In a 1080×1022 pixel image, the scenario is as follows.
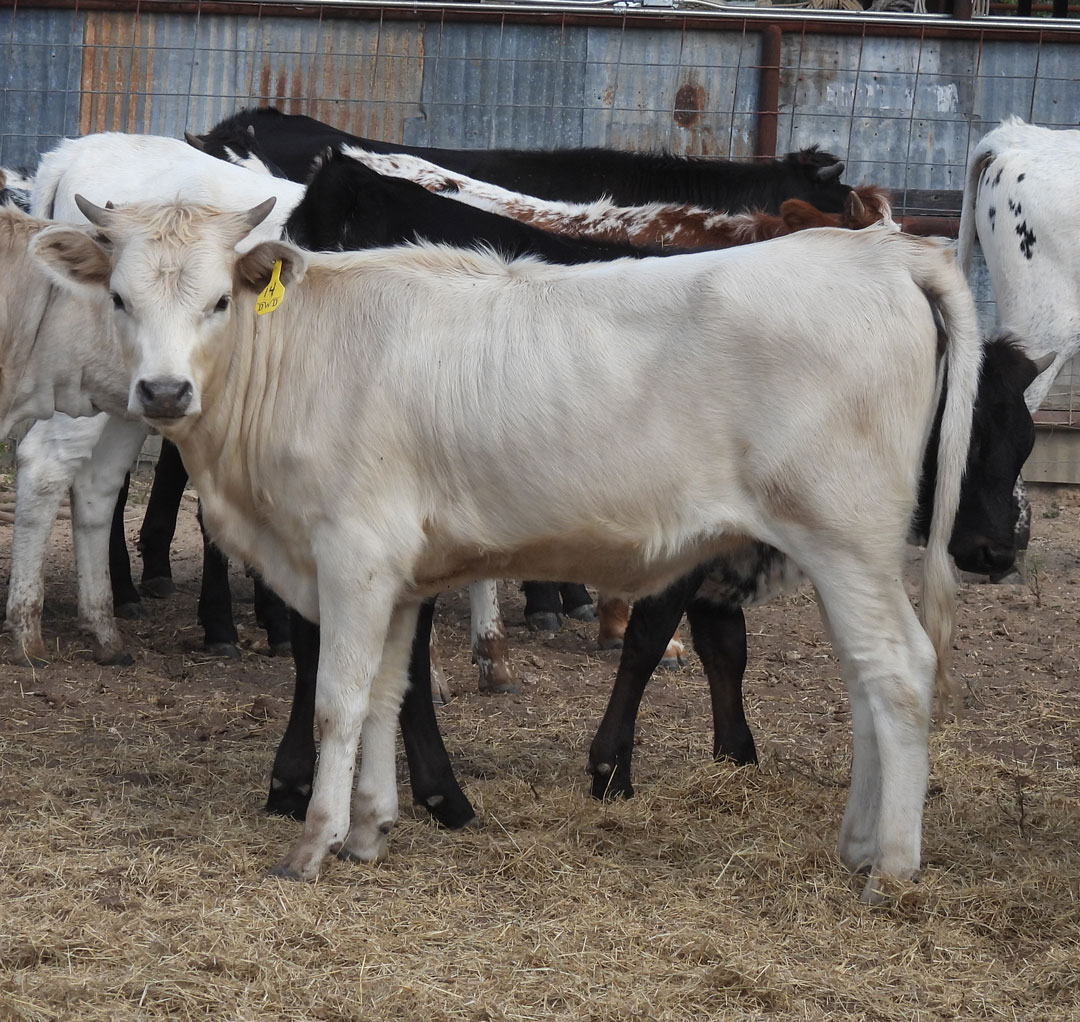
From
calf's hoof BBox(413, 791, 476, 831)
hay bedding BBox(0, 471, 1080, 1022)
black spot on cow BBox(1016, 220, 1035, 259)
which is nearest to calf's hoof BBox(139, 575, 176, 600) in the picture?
hay bedding BBox(0, 471, 1080, 1022)

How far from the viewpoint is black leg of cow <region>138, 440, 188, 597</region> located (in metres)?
7.67

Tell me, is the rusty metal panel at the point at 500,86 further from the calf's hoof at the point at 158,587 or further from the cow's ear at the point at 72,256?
the cow's ear at the point at 72,256

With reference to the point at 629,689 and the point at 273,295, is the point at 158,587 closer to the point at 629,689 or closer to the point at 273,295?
the point at 629,689

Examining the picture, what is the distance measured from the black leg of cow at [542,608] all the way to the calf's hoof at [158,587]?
77.8 inches

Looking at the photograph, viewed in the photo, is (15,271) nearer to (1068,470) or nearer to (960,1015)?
(960,1015)

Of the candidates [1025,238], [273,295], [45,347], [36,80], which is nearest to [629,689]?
[273,295]

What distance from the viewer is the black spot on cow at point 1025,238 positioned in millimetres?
8729

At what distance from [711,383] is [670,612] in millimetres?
1155

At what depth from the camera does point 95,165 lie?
6633 millimetres

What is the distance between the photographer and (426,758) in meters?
4.67

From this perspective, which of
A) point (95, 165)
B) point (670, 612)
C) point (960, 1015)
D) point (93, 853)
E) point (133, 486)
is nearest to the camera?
point (960, 1015)

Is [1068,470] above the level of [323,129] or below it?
below

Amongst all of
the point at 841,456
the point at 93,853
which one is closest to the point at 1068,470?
the point at 841,456

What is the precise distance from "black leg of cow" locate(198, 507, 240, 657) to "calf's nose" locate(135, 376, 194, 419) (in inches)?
116
